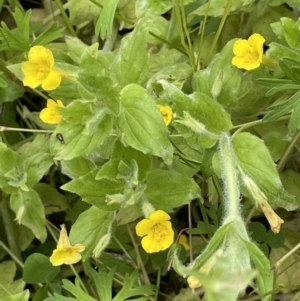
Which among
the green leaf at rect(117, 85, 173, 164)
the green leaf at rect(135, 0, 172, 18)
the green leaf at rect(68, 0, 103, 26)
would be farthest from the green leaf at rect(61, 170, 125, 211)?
the green leaf at rect(68, 0, 103, 26)

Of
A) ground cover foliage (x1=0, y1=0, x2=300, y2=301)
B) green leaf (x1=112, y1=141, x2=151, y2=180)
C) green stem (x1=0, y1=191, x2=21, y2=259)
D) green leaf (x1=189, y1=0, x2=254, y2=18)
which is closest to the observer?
ground cover foliage (x1=0, y1=0, x2=300, y2=301)

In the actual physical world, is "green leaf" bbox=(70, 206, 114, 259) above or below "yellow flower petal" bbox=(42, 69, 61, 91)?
below

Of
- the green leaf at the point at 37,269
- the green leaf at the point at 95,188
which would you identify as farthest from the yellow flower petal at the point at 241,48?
the green leaf at the point at 37,269

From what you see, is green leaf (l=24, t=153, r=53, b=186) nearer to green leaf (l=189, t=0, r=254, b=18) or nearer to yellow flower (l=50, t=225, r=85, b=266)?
yellow flower (l=50, t=225, r=85, b=266)

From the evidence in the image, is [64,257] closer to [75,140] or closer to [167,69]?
[75,140]

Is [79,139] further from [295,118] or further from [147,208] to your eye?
[295,118]

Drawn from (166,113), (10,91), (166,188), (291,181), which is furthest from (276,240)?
(10,91)
